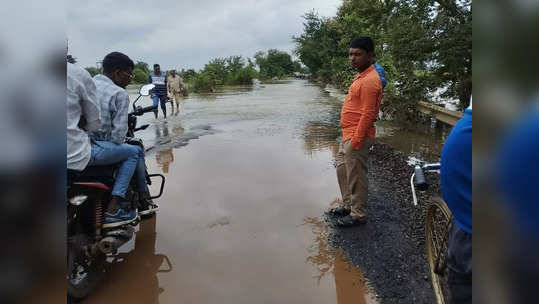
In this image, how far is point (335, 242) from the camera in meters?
3.39

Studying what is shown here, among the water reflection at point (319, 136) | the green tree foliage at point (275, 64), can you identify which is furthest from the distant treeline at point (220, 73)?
the water reflection at point (319, 136)

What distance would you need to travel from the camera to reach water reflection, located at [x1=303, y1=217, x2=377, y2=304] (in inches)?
103

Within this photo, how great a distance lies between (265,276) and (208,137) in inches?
241

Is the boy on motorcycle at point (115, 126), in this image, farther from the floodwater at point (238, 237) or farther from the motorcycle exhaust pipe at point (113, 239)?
the floodwater at point (238, 237)

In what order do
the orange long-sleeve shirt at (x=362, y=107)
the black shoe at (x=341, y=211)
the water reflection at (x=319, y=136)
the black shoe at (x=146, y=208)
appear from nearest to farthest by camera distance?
1. the orange long-sleeve shirt at (x=362, y=107)
2. the black shoe at (x=146, y=208)
3. the black shoe at (x=341, y=211)
4. the water reflection at (x=319, y=136)

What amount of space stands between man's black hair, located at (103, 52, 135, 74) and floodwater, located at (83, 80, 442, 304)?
1.75 m

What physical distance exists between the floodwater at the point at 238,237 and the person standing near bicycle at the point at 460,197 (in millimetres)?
1177

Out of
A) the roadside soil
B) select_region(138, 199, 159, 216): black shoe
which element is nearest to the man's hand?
the roadside soil

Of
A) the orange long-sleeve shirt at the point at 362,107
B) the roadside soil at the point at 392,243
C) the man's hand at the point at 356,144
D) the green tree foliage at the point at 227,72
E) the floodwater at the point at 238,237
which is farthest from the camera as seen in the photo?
the green tree foliage at the point at 227,72

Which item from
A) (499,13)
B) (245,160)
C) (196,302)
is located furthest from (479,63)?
(245,160)

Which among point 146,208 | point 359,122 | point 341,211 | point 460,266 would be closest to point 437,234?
point 460,266

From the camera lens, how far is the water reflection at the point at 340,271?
262cm

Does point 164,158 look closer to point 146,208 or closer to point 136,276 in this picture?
point 146,208

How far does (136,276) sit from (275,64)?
72.5 m
